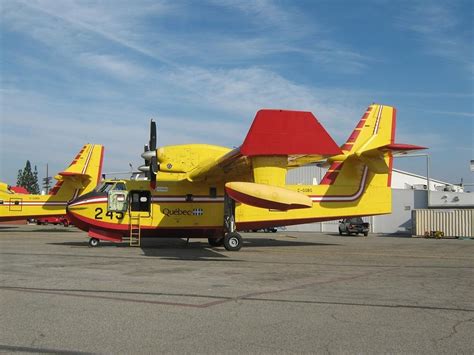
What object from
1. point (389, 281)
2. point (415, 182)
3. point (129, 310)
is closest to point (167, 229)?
point (389, 281)

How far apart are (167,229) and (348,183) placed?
29.9ft

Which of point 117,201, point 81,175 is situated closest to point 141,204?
point 117,201

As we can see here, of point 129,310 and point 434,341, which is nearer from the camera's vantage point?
point 434,341

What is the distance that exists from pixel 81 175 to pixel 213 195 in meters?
15.2

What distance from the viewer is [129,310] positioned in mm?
7945

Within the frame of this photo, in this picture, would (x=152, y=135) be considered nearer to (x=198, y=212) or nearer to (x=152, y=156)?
(x=152, y=156)

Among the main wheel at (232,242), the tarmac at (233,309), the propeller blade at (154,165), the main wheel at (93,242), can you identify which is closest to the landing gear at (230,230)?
the main wheel at (232,242)

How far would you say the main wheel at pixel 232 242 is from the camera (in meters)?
20.4

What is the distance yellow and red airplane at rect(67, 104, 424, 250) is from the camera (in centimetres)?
2025

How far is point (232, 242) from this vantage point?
67.1 feet

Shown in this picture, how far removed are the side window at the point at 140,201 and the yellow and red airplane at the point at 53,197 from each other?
44.2ft

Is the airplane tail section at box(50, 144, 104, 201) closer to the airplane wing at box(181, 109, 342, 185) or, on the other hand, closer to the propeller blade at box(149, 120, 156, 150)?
the propeller blade at box(149, 120, 156, 150)

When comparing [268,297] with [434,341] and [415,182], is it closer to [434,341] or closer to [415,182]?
[434,341]

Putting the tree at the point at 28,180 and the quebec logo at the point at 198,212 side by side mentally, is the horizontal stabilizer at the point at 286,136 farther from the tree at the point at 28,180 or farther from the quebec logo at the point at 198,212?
the tree at the point at 28,180
